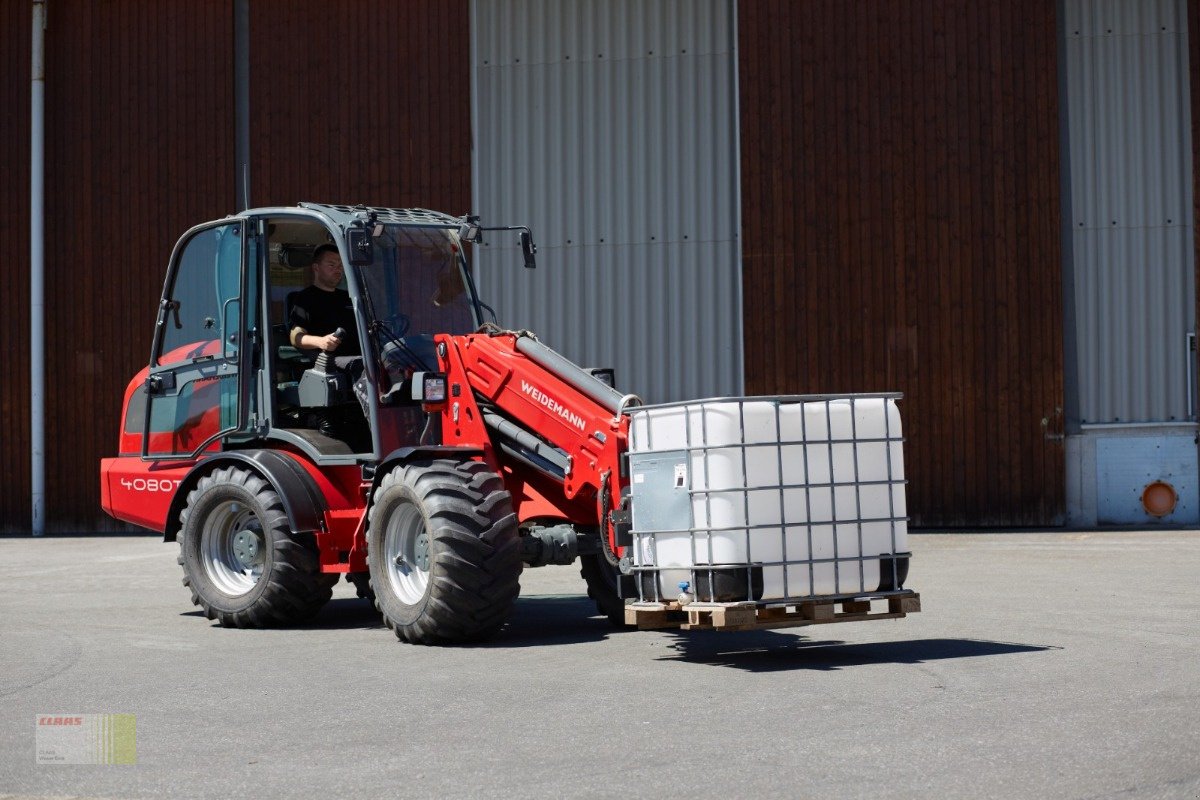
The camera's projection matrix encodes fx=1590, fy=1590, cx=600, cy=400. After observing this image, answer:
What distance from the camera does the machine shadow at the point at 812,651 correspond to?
923 cm

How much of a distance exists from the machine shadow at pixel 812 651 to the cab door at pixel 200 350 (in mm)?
4194

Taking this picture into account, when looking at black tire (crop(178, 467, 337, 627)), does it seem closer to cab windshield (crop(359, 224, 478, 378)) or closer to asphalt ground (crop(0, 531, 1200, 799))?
asphalt ground (crop(0, 531, 1200, 799))

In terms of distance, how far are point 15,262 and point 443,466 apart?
15113mm

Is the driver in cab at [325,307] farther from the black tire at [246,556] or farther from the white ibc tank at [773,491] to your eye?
the white ibc tank at [773,491]

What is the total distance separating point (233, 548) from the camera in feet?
39.5

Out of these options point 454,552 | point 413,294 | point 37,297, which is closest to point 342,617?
point 413,294

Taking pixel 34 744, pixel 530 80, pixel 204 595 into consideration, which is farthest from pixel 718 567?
pixel 530 80

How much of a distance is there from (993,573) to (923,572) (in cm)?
68

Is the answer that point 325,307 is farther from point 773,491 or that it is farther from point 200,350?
point 773,491

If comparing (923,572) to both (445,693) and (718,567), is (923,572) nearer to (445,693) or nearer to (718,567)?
(718,567)

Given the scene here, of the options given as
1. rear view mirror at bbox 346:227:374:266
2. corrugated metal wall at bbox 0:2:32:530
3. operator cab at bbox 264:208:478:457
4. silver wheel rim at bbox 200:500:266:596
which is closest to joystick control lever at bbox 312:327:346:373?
operator cab at bbox 264:208:478:457

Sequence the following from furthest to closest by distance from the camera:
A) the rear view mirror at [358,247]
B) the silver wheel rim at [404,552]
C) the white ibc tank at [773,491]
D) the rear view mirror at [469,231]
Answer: the rear view mirror at [469,231]
the rear view mirror at [358,247]
the silver wheel rim at [404,552]
the white ibc tank at [773,491]

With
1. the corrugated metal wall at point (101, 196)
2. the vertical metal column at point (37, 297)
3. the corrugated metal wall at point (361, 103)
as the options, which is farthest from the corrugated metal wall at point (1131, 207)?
the vertical metal column at point (37, 297)

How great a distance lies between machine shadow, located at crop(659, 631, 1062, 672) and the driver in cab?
3509mm
